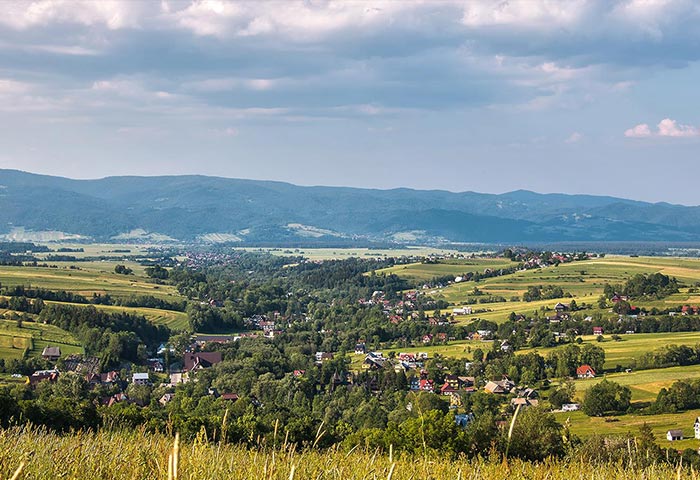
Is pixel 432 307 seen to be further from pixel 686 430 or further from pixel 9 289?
pixel 686 430

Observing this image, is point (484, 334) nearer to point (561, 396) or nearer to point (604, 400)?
point (561, 396)

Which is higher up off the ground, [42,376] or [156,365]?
[42,376]

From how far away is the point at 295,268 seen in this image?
6673 inches

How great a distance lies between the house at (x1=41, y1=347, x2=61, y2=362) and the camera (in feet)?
198

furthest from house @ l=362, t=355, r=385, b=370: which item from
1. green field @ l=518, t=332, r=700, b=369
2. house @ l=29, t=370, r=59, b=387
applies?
house @ l=29, t=370, r=59, b=387

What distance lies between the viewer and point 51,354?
200 ft

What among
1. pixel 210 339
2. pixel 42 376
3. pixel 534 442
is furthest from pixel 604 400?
pixel 210 339

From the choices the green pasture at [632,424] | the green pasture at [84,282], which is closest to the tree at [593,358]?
the green pasture at [632,424]

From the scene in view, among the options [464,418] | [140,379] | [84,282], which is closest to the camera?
[464,418]

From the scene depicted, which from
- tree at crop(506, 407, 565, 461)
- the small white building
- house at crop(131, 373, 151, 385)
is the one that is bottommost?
house at crop(131, 373, 151, 385)

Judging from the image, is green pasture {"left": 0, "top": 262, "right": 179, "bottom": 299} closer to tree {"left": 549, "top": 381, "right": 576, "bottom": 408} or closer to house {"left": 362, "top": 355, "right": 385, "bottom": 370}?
house {"left": 362, "top": 355, "right": 385, "bottom": 370}

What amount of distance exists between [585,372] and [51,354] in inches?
1723

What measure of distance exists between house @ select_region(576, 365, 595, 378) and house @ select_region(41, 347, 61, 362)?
4291cm

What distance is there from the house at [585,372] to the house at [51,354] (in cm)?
4291
